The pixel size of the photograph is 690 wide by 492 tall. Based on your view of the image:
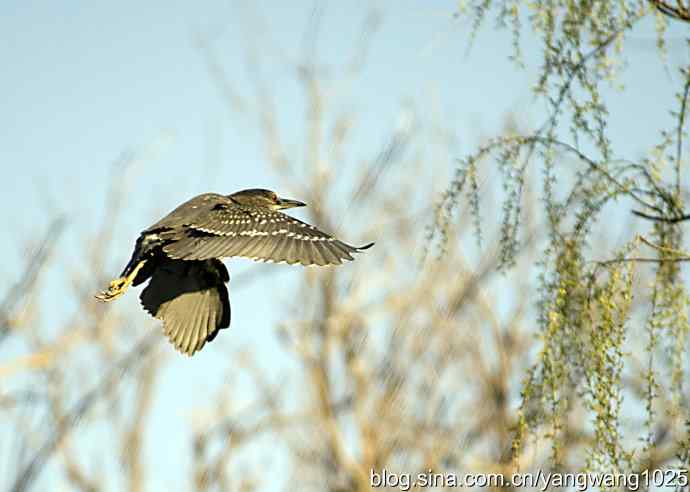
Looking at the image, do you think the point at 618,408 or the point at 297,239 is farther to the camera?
the point at 297,239

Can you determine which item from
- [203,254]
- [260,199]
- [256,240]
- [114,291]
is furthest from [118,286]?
[260,199]

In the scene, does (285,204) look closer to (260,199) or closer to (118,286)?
(260,199)

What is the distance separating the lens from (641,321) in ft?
9.78

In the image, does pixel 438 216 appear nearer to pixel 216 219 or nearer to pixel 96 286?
pixel 216 219

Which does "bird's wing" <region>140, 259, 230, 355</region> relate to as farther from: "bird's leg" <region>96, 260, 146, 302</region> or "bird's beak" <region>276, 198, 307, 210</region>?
"bird's beak" <region>276, 198, 307, 210</region>

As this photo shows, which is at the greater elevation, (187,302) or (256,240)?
(256,240)

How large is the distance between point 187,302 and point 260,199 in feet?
2.19

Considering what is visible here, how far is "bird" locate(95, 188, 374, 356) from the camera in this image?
3939mm

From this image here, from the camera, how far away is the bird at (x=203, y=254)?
3.94m

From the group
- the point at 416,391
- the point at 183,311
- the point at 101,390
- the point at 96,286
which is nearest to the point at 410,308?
the point at 416,391

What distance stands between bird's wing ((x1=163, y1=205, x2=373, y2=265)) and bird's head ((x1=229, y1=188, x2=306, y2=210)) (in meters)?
0.38

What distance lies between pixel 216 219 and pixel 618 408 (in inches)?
81.8

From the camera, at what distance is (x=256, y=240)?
4.09 m

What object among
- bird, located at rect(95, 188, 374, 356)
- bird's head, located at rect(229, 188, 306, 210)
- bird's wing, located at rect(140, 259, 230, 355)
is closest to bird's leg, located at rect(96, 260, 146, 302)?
bird, located at rect(95, 188, 374, 356)
